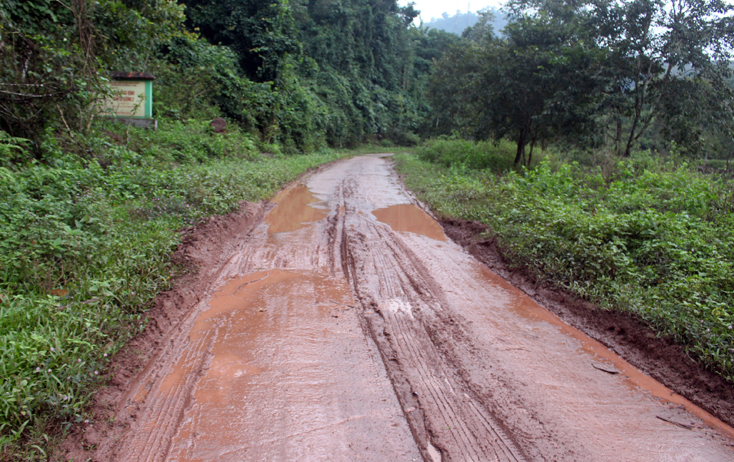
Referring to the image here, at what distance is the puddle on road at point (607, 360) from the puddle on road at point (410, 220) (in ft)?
8.16

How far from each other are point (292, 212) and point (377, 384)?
6.04 meters

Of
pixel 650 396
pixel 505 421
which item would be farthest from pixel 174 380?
pixel 650 396

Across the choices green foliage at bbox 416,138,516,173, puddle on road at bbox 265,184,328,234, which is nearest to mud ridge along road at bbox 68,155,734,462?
puddle on road at bbox 265,184,328,234

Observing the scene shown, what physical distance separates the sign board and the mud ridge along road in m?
7.08

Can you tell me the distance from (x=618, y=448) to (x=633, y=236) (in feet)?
13.1

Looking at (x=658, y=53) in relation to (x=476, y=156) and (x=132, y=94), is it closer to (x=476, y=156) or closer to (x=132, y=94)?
(x=476, y=156)

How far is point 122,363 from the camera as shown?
126 inches

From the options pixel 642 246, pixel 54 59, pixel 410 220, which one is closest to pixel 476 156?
pixel 410 220

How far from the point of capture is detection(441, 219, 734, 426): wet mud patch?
10.6ft

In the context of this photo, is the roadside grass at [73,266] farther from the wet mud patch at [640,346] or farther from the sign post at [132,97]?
the wet mud patch at [640,346]

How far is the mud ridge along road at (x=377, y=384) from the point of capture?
2.57m

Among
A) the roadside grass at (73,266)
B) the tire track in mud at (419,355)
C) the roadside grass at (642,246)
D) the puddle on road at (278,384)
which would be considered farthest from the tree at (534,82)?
the puddle on road at (278,384)

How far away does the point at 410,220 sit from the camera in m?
8.60

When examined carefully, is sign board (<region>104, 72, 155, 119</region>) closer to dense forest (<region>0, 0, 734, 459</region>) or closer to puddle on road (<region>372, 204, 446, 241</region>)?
dense forest (<region>0, 0, 734, 459</region>)
